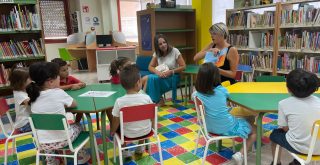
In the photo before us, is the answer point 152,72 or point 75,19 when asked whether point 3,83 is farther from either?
point 75,19

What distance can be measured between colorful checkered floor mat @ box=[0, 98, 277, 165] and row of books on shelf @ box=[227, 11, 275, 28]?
1.51 meters

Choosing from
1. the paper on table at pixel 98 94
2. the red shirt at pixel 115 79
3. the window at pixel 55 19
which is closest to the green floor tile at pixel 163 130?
the red shirt at pixel 115 79

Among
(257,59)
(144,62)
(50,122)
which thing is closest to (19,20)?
(144,62)

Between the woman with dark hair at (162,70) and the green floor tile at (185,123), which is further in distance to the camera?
the woman with dark hair at (162,70)

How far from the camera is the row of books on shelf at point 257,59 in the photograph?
389 centimetres

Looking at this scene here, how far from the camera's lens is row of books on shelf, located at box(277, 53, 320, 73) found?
333 centimetres

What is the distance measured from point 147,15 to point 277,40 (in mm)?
2339

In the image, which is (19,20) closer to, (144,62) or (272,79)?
(144,62)

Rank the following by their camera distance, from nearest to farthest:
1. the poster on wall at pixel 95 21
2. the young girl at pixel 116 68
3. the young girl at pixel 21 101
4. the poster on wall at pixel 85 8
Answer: the young girl at pixel 21 101
the young girl at pixel 116 68
the poster on wall at pixel 85 8
the poster on wall at pixel 95 21

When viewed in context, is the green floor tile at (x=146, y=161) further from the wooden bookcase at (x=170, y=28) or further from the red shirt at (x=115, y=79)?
the wooden bookcase at (x=170, y=28)

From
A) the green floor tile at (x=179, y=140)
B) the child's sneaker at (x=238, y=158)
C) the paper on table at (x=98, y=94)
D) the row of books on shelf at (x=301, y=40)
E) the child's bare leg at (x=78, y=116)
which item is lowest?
the green floor tile at (x=179, y=140)

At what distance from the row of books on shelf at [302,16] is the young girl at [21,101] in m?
3.47

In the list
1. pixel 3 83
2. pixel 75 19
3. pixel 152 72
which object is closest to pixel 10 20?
pixel 3 83

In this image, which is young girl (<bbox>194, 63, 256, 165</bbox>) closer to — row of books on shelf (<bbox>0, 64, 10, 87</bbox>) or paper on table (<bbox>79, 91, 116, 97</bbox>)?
paper on table (<bbox>79, 91, 116, 97</bbox>)
